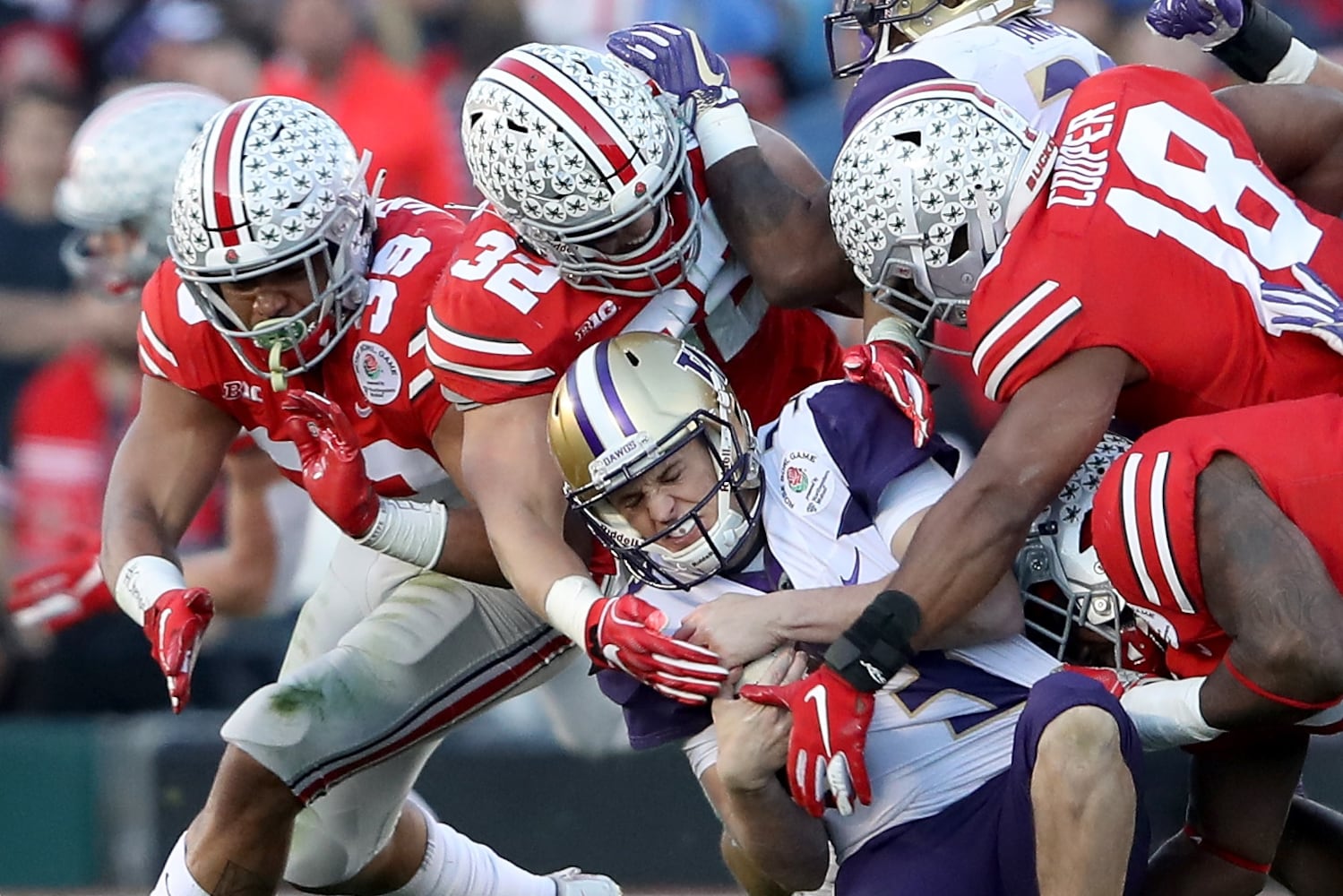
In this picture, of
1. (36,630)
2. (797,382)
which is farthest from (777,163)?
(36,630)

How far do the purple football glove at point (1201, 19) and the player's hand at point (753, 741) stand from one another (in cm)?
144

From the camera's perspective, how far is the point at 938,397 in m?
5.36

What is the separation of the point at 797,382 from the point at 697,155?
47 centimetres

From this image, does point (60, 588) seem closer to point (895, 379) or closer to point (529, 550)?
point (529, 550)

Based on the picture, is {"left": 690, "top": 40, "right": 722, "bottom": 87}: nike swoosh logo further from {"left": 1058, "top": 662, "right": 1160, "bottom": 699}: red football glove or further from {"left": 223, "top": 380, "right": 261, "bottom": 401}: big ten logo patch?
{"left": 1058, "top": 662, "right": 1160, "bottom": 699}: red football glove

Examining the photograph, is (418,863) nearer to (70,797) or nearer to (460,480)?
(460,480)

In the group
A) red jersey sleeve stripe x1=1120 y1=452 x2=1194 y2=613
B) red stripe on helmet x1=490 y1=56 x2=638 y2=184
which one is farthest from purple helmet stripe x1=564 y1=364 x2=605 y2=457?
red jersey sleeve stripe x1=1120 y1=452 x2=1194 y2=613

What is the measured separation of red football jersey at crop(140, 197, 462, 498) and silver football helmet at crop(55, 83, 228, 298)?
0.72 metres

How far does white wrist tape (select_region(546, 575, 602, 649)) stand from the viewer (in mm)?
3213

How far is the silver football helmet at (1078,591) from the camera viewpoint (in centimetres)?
315

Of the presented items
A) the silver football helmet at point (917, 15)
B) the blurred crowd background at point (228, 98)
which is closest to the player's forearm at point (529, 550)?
the silver football helmet at point (917, 15)

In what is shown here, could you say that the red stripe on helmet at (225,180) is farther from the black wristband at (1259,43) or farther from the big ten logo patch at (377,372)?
the black wristband at (1259,43)

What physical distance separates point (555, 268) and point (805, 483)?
66cm

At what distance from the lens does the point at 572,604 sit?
324cm
